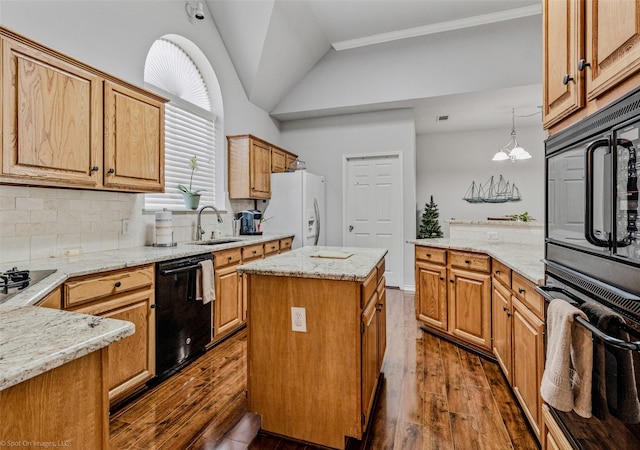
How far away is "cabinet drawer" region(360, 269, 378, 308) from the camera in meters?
1.69

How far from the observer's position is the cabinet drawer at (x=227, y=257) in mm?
2891

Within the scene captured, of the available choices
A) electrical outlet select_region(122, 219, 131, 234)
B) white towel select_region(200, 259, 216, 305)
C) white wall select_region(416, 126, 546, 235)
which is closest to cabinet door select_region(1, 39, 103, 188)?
electrical outlet select_region(122, 219, 131, 234)

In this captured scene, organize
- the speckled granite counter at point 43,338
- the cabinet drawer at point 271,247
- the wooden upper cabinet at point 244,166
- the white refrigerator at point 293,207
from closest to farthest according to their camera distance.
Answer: the speckled granite counter at point 43,338 < the cabinet drawer at point 271,247 < the wooden upper cabinet at point 244,166 < the white refrigerator at point 293,207

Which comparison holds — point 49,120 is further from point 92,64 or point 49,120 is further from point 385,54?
point 385,54

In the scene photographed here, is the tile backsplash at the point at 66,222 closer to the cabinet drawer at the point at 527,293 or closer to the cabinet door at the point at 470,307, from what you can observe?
the cabinet door at the point at 470,307

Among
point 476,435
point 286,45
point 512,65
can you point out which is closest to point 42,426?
point 476,435

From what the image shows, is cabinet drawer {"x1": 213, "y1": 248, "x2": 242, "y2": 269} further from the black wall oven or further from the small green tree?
the small green tree

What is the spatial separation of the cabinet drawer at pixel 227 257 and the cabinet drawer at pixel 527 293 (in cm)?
231

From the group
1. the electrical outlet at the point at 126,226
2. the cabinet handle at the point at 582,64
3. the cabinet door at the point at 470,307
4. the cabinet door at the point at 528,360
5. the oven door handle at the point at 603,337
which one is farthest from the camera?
the electrical outlet at the point at 126,226

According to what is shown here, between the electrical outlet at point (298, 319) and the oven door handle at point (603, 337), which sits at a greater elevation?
the oven door handle at point (603, 337)

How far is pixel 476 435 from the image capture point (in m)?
1.74

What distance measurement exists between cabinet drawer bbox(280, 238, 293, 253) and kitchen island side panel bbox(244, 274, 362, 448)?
236cm

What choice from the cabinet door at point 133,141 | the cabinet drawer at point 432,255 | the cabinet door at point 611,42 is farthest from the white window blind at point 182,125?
the cabinet door at point 611,42

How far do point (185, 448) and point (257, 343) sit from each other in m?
0.62
